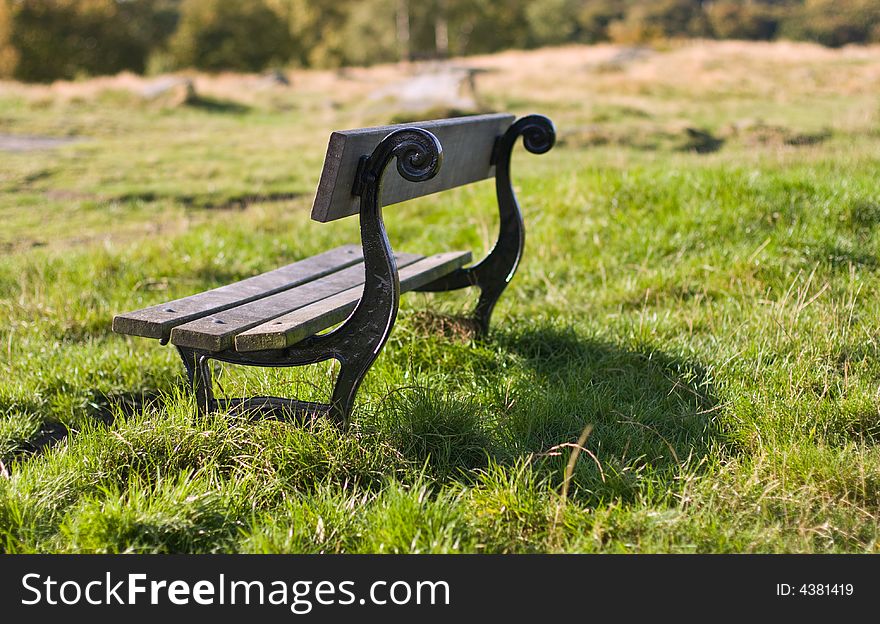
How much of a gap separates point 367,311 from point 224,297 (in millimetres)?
771

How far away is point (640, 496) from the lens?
9.33 ft

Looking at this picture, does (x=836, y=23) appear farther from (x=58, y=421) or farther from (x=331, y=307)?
(x=58, y=421)

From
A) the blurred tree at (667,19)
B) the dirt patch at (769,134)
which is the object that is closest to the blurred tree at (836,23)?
the blurred tree at (667,19)

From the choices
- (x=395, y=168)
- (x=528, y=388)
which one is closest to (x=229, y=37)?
(x=395, y=168)

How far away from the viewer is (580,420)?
11.5ft

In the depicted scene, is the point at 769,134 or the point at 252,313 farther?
the point at 769,134

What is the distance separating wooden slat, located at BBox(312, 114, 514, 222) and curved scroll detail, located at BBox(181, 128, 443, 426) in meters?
0.08

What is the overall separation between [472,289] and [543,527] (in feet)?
9.35

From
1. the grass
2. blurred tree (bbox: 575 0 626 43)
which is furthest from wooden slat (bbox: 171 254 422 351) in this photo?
blurred tree (bbox: 575 0 626 43)

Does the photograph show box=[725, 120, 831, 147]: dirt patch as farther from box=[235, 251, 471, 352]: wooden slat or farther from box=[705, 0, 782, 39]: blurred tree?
box=[705, 0, 782, 39]: blurred tree

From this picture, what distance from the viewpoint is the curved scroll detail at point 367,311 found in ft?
10.1

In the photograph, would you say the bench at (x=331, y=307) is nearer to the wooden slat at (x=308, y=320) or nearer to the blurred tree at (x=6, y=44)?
the wooden slat at (x=308, y=320)

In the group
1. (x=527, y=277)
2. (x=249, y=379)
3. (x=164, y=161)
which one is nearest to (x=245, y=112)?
(x=164, y=161)

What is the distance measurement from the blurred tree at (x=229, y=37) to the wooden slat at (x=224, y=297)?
5290cm
